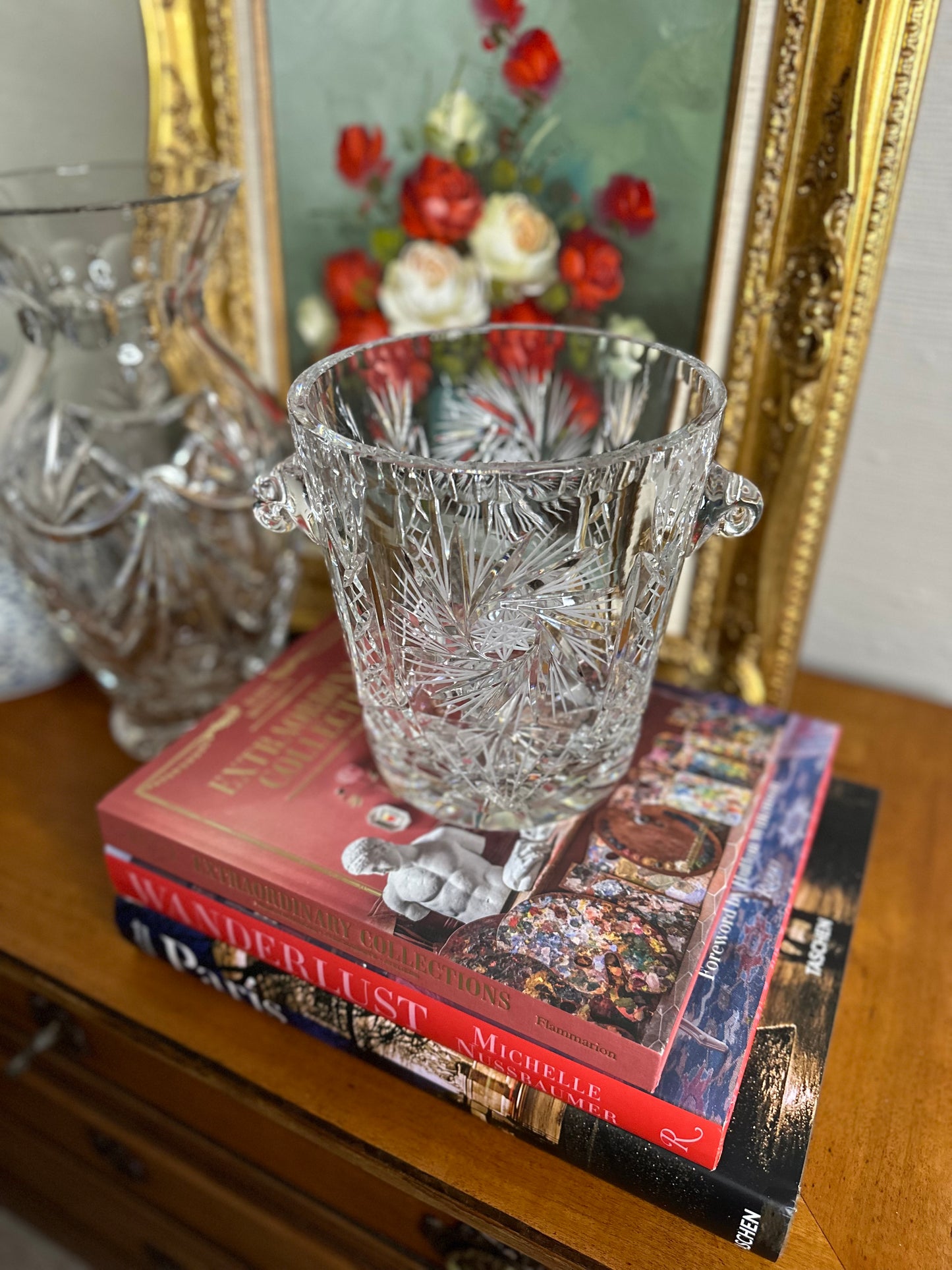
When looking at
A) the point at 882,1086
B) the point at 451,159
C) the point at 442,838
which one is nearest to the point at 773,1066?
the point at 882,1086

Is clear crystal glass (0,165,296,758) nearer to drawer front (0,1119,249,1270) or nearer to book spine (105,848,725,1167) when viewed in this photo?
book spine (105,848,725,1167)

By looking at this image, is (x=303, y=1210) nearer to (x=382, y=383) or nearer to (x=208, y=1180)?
(x=208, y=1180)

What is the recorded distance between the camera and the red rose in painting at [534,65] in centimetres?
49

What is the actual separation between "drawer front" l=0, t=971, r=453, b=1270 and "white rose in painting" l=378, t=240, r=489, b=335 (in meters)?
0.42

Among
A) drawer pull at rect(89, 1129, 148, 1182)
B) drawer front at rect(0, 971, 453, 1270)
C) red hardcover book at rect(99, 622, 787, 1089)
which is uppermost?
red hardcover book at rect(99, 622, 787, 1089)

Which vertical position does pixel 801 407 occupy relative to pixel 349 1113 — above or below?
above

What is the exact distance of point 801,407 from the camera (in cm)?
51

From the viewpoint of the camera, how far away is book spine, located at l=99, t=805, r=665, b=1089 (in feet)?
1.20

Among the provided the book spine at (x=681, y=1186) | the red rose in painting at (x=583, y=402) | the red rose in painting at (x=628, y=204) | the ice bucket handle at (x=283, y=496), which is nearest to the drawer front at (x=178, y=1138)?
the book spine at (x=681, y=1186)

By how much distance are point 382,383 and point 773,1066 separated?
1.20ft

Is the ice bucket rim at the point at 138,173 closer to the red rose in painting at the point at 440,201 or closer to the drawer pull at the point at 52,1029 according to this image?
the red rose in painting at the point at 440,201

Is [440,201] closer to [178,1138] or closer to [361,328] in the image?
[361,328]

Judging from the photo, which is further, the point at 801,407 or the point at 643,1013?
the point at 801,407

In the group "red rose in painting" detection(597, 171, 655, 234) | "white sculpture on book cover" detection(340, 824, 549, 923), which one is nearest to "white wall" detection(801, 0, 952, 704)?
"red rose in painting" detection(597, 171, 655, 234)
